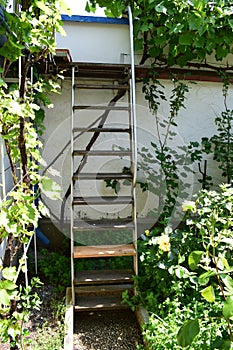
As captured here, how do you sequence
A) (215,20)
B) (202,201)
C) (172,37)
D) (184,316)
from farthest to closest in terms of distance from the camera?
1. (172,37)
2. (215,20)
3. (202,201)
4. (184,316)

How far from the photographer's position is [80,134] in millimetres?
3959

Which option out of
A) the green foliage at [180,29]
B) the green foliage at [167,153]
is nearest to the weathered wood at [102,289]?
the green foliage at [167,153]

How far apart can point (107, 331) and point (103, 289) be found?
1.14ft

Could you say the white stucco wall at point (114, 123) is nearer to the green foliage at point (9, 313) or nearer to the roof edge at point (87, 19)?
the roof edge at point (87, 19)

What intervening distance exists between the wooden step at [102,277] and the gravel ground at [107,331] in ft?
0.96

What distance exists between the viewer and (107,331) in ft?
8.52

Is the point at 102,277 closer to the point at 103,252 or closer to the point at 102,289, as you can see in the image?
the point at 102,289

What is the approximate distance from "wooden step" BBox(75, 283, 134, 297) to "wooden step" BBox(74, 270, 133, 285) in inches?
1.7

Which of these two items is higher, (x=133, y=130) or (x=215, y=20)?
(x=215, y=20)

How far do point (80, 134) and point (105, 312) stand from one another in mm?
2087

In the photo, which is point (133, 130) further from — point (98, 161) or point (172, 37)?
point (172, 37)

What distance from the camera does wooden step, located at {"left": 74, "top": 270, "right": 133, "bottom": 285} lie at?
2816 millimetres

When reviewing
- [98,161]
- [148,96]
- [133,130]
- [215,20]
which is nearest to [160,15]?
[215,20]

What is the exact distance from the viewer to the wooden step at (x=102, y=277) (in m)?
2.82
